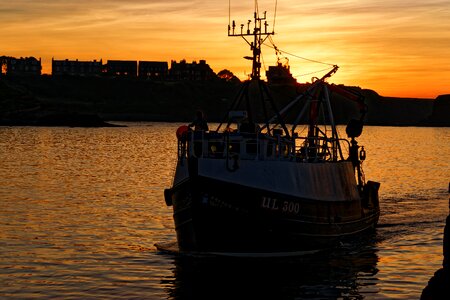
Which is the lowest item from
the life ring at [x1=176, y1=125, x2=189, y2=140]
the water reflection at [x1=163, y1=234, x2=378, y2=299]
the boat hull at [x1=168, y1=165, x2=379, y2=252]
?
the water reflection at [x1=163, y1=234, x2=378, y2=299]

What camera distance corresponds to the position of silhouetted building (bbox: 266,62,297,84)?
36.4m

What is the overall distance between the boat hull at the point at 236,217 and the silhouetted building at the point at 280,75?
6.45m

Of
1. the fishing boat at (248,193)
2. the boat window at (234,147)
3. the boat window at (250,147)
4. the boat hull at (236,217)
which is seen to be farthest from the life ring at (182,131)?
the boat window at (250,147)

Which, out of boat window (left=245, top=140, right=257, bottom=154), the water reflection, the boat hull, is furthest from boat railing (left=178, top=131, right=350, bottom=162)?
the water reflection

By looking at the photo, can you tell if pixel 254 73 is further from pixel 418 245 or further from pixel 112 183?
pixel 112 183

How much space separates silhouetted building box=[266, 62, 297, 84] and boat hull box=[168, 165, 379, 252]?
21.2 ft

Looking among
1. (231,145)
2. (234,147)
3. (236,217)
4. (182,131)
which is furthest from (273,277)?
(182,131)

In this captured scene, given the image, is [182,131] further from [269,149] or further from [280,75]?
[280,75]

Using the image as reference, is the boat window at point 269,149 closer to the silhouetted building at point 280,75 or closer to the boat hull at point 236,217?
the boat hull at point 236,217

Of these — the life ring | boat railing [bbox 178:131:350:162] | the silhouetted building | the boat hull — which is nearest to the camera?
the boat hull

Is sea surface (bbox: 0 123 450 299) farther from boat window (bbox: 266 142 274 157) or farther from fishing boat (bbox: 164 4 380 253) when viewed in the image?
boat window (bbox: 266 142 274 157)

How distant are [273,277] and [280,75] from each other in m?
10.8

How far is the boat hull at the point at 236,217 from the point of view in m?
30.6

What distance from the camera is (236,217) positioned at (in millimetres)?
30672
